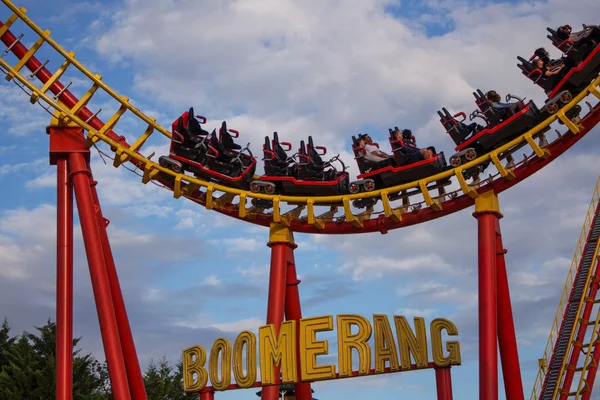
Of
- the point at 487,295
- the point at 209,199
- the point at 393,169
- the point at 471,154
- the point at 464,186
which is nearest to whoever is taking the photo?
the point at 487,295

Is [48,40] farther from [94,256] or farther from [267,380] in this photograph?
[267,380]

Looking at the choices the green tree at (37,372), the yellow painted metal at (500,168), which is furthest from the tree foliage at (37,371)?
the yellow painted metal at (500,168)

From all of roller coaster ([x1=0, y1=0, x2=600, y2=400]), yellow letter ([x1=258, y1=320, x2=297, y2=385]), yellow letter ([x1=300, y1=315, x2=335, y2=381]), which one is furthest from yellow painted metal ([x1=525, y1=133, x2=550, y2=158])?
yellow letter ([x1=258, y1=320, x2=297, y2=385])

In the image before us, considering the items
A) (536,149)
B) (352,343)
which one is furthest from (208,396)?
(536,149)

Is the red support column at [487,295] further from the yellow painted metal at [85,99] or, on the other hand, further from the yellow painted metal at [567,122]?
the yellow painted metal at [85,99]

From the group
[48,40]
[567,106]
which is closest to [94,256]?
[48,40]

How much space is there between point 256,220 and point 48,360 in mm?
10138

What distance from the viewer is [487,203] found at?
14.9 m

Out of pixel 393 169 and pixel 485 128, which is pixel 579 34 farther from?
pixel 393 169

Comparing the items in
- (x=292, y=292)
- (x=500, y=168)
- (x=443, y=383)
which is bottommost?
(x=443, y=383)

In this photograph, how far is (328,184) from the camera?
1652 cm

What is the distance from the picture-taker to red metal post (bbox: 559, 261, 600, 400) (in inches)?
599

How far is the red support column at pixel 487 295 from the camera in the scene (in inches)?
529

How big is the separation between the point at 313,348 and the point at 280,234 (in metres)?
3.21
